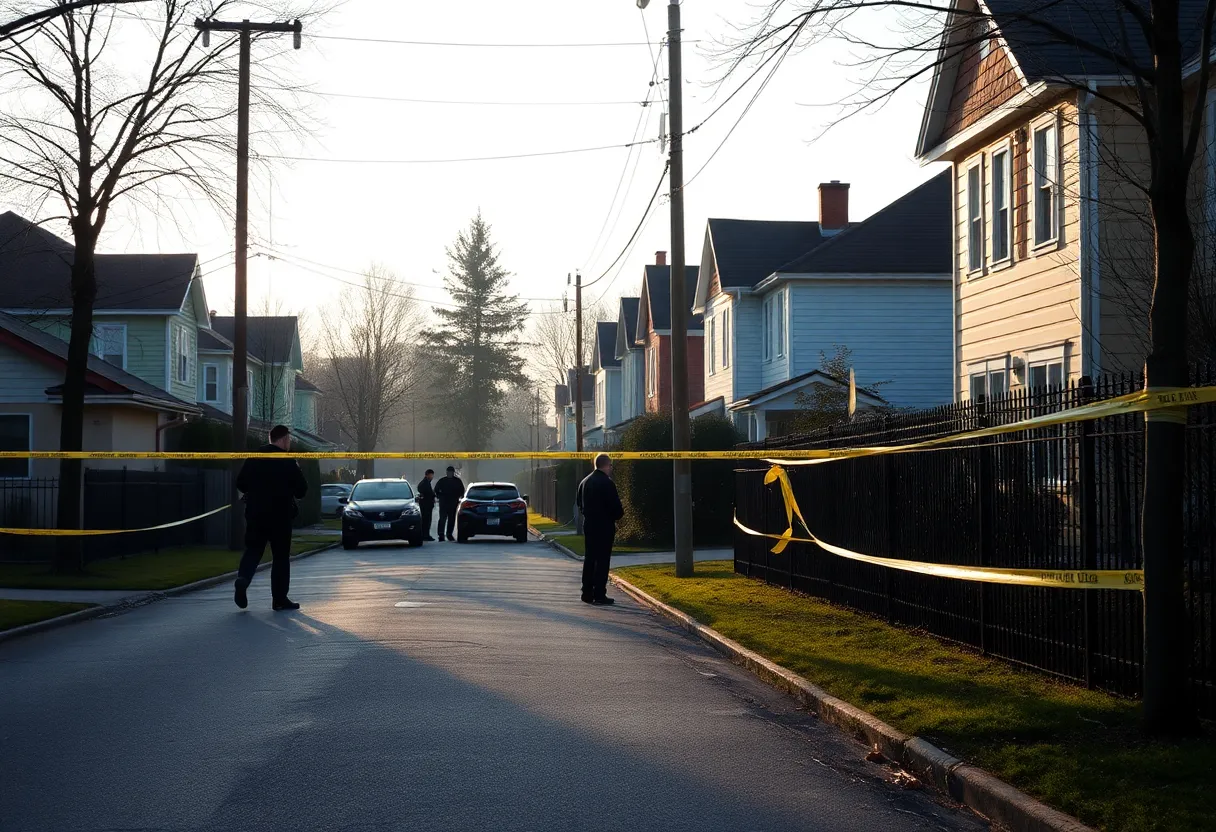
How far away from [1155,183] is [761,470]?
1175 centimetres

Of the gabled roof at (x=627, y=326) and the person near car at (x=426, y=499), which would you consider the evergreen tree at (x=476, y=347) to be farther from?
the person near car at (x=426, y=499)

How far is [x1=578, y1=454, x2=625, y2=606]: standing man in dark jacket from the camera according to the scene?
680 inches

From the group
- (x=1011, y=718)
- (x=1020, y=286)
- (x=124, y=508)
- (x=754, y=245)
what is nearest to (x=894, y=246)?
(x=754, y=245)

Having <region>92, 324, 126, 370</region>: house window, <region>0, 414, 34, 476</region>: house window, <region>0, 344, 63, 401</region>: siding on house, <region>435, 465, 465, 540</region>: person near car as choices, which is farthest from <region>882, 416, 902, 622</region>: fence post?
<region>92, 324, 126, 370</region>: house window

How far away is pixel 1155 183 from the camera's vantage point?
771 centimetres

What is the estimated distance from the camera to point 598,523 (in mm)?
17234

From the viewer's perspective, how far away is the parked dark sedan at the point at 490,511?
35188 mm

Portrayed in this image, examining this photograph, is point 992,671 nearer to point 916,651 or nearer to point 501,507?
point 916,651

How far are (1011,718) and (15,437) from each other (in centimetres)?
2853

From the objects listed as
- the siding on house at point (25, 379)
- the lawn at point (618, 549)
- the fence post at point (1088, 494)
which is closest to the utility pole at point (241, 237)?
the siding on house at point (25, 379)

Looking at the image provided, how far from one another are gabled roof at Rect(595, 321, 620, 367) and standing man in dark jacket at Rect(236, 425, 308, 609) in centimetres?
5435

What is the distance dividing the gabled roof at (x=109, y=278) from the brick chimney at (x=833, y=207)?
63.9 ft

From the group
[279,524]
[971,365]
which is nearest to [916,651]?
[279,524]

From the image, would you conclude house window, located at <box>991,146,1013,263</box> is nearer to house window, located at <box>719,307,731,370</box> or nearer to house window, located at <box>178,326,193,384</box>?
house window, located at <box>719,307,731,370</box>
